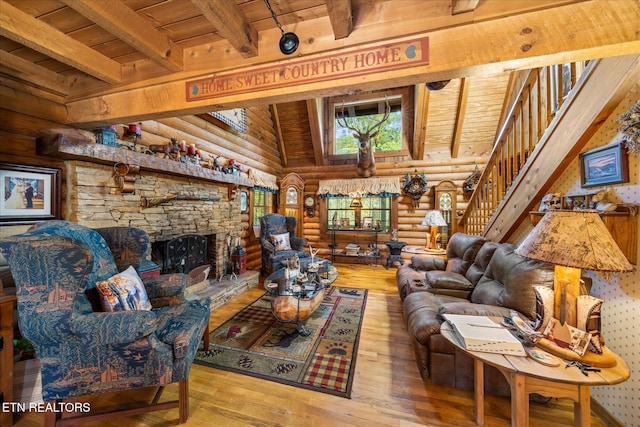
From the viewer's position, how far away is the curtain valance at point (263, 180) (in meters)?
5.07

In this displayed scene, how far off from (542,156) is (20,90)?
4.68 m

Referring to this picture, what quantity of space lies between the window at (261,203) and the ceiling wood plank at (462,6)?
14.9ft

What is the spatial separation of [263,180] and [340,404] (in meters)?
4.69

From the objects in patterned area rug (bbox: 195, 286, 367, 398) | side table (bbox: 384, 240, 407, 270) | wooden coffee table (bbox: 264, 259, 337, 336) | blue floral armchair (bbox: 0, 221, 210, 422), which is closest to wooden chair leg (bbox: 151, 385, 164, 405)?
blue floral armchair (bbox: 0, 221, 210, 422)

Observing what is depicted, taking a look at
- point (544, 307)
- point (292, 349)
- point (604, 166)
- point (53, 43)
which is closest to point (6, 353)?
point (292, 349)

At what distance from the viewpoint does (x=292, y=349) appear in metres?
2.27

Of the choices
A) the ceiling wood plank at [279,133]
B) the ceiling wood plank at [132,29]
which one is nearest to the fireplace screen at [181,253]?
the ceiling wood plank at [132,29]

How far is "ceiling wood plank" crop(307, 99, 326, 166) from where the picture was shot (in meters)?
5.47

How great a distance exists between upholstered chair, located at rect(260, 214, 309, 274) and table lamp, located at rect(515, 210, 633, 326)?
3626 mm

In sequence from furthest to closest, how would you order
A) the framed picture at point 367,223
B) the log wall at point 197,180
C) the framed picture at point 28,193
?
1. the framed picture at point 367,223
2. the log wall at point 197,180
3. the framed picture at point 28,193

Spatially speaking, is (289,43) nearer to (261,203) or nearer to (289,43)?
(289,43)

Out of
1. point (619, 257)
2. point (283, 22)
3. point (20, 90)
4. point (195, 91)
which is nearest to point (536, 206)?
point (619, 257)

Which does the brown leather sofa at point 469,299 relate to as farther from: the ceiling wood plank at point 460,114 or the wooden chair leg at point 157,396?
the ceiling wood plank at point 460,114

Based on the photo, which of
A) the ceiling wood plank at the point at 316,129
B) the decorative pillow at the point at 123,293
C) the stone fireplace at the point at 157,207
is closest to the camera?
the decorative pillow at the point at 123,293
